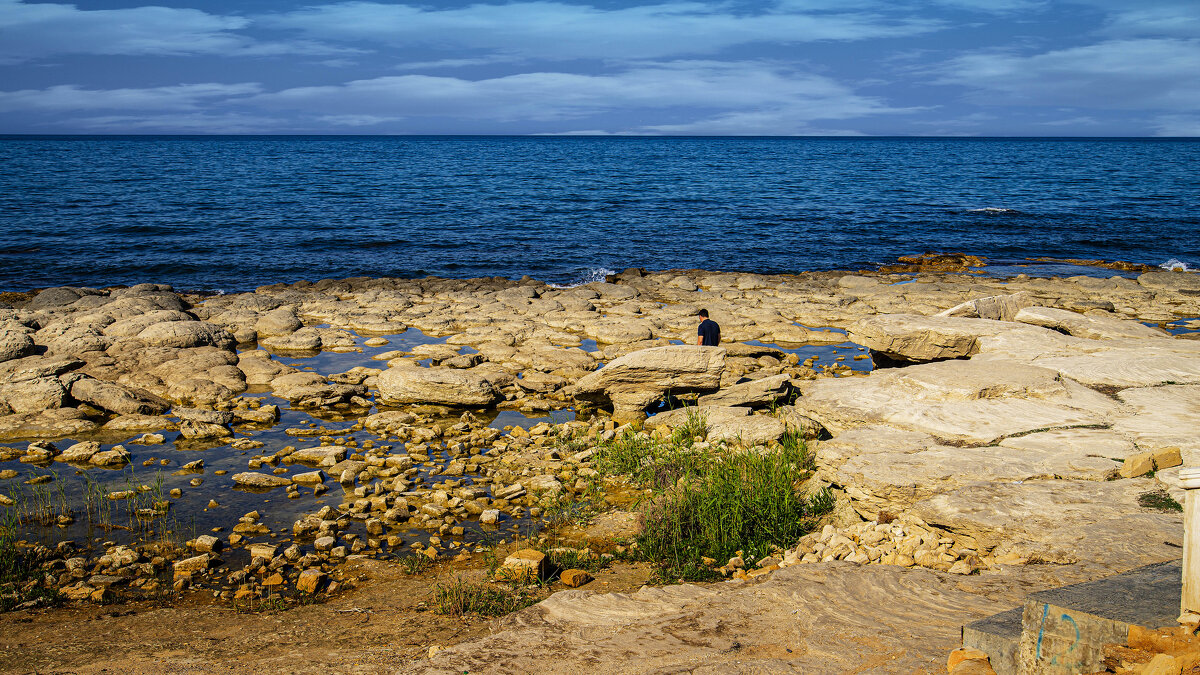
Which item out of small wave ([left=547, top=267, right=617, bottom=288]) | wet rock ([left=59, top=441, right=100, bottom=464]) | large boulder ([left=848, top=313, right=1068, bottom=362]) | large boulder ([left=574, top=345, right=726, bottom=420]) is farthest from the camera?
small wave ([left=547, top=267, right=617, bottom=288])

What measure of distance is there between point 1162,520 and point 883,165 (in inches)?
3141

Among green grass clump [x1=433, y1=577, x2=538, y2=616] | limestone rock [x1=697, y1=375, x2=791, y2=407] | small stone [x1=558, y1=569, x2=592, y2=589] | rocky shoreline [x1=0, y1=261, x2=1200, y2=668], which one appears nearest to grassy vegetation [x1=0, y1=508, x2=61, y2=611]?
rocky shoreline [x1=0, y1=261, x2=1200, y2=668]

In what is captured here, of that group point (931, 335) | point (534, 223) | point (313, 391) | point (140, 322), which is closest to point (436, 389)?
point (313, 391)

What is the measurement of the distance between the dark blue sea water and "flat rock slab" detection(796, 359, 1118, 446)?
17.0 meters

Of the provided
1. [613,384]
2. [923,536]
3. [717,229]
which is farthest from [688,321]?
[717,229]

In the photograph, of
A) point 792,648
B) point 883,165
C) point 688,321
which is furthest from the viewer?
point 883,165

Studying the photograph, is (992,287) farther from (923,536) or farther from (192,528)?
(192,528)

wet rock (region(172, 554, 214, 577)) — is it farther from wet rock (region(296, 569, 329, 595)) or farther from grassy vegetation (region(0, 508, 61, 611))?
wet rock (region(296, 569, 329, 595))

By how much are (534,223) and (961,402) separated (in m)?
29.6

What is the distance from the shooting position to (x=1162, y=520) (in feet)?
19.7

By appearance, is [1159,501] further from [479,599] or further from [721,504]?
[479,599]

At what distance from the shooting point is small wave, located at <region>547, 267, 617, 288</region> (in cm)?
2481

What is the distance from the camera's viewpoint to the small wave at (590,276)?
81.4 ft

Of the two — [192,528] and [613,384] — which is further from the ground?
[613,384]
